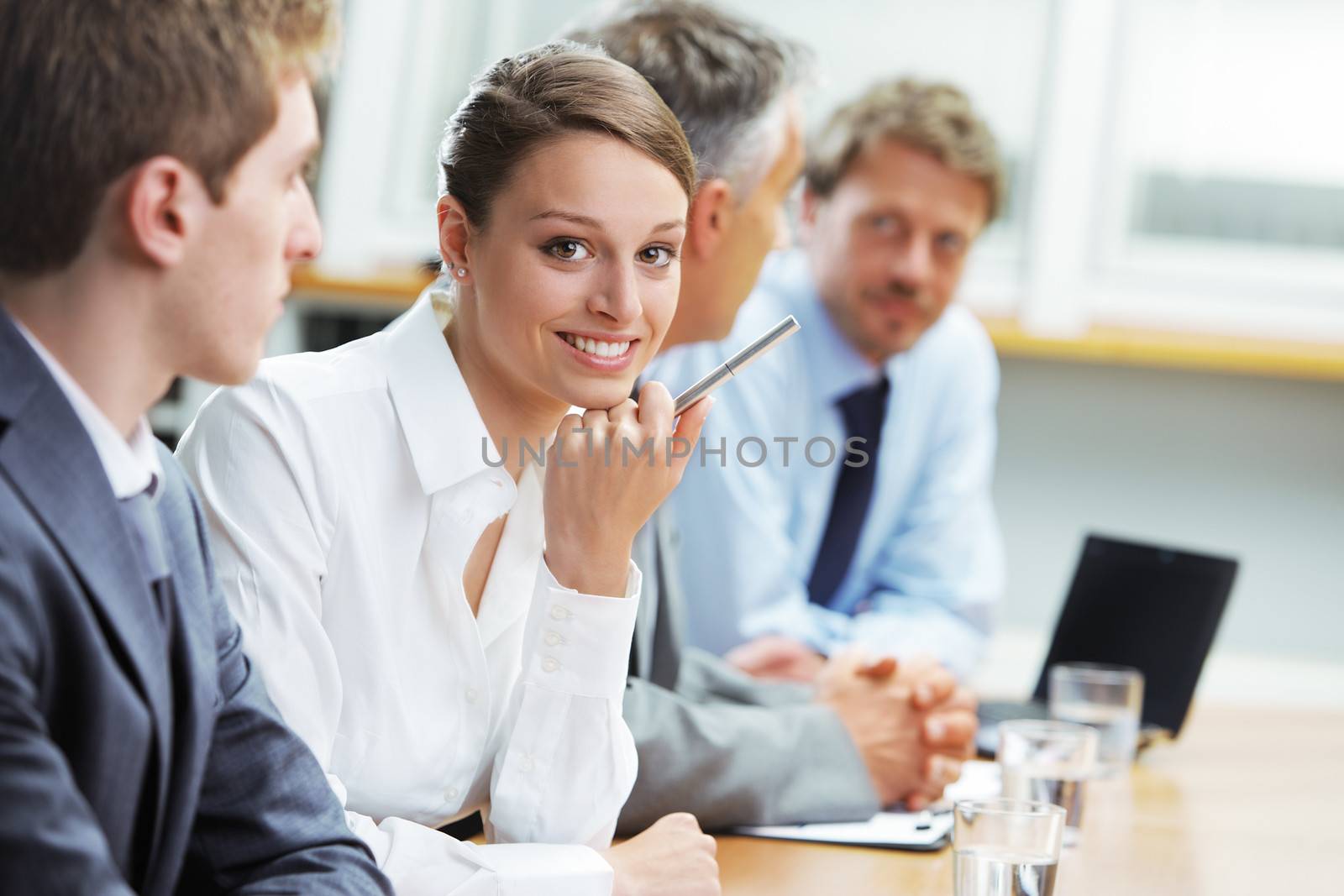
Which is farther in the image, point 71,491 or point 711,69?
point 711,69

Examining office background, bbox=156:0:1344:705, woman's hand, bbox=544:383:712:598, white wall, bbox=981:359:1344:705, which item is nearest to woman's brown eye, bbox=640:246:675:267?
woman's hand, bbox=544:383:712:598

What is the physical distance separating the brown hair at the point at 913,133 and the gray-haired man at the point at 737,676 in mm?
564

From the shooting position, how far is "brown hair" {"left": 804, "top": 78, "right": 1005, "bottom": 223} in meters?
2.30

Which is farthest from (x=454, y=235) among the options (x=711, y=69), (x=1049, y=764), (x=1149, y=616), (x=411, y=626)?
(x=1149, y=616)

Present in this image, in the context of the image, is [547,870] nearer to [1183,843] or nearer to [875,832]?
[875,832]

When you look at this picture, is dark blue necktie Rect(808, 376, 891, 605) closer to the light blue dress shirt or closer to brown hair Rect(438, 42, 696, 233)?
the light blue dress shirt

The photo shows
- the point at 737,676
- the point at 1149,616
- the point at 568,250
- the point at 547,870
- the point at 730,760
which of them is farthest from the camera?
the point at 1149,616

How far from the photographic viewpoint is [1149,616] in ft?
6.02

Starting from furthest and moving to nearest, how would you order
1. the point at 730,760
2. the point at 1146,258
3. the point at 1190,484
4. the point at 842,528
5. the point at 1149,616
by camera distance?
the point at 1146,258, the point at 1190,484, the point at 842,528, the point at 1149,616, the point at 730,760

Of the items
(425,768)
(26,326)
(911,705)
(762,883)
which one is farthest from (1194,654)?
(26,326)

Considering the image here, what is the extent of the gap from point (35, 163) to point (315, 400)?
409mm

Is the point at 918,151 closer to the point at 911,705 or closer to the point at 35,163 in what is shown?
the point at 911,705

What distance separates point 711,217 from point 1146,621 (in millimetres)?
773

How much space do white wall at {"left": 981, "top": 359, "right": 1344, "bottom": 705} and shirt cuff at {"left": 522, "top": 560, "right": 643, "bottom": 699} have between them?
7.76 feet
